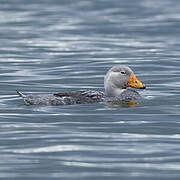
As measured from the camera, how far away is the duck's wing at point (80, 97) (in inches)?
488

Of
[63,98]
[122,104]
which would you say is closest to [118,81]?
[122,104]

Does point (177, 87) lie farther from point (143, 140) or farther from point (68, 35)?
point (68, 35)

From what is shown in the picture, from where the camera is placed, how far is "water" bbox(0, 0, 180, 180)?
9.12 meters

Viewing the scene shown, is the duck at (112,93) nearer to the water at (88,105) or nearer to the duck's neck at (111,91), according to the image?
the duck's neck at (111,91)

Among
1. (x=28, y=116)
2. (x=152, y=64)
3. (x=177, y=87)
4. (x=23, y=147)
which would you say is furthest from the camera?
(x=152, y=64)

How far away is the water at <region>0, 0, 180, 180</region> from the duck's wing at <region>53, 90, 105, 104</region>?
12 centimetres

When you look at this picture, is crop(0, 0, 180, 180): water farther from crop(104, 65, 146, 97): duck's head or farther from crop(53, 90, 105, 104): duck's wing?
crop(104, 65, 146, 97): duck's head

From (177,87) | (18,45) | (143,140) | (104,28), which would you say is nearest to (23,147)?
(143,140)

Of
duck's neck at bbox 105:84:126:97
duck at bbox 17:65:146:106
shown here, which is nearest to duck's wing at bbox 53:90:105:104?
duck at bbox 17:65:146:106

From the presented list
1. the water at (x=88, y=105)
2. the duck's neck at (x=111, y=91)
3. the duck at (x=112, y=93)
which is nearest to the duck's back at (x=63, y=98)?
the duck at (x=112, y=93)

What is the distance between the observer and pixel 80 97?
494 inches

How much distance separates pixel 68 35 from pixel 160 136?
15.7 m

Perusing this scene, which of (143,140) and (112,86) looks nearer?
(143,140)

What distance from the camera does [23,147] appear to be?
9859mm
